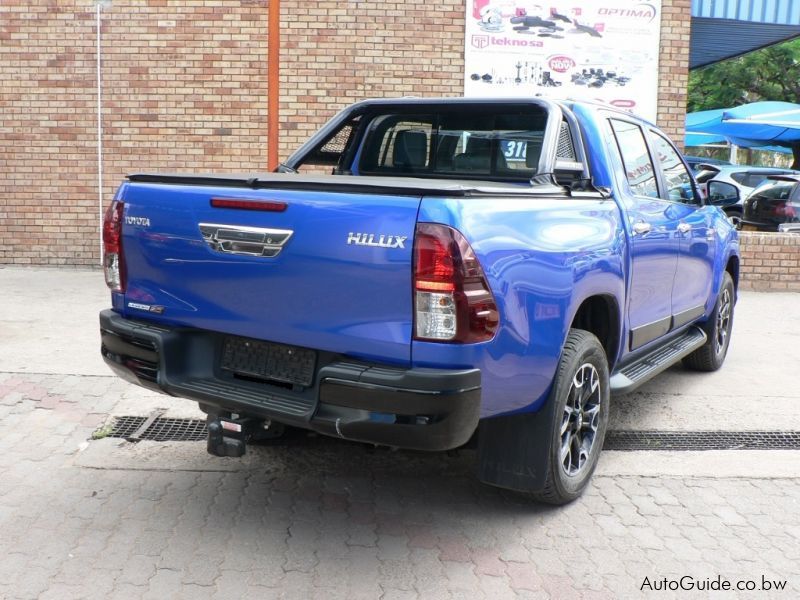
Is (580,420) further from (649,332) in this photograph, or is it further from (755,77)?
(755,77)

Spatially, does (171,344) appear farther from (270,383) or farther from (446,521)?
(446,521)

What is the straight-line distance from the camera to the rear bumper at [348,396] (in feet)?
10.7

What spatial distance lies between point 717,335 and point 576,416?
3.28m

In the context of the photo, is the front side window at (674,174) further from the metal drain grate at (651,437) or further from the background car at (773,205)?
the background car at (773,205)

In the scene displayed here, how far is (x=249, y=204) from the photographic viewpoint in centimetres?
361

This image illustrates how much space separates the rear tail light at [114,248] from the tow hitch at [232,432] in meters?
0.80

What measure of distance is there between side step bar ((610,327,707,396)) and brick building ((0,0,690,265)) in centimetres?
548

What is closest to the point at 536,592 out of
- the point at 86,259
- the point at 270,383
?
the point at 270,383

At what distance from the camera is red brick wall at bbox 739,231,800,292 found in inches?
446

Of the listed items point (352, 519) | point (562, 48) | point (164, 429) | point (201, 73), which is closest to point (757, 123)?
point (562, 48)

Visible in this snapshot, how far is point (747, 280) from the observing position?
11.4m

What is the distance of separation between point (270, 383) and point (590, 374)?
5.11 feet

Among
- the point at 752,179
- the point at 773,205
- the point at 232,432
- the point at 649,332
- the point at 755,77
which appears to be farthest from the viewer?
the point at 755,77

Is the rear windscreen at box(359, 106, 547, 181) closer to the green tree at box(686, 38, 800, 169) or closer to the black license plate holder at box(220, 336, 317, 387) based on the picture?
the black license plate holder at box(220, 336, 317, 387)
